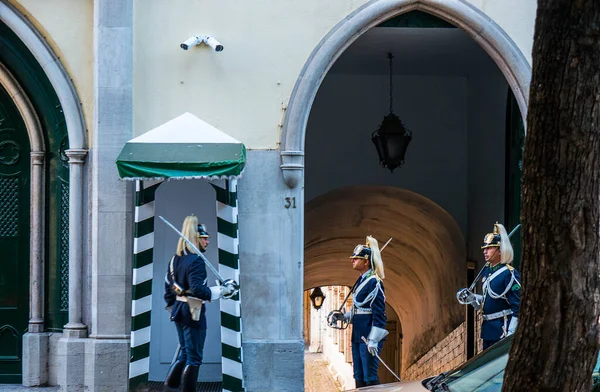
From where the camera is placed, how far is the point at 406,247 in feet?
64.8

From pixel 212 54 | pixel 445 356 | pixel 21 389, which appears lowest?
pixel 445 356

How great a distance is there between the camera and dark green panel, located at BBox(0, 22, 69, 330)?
37.9 feet

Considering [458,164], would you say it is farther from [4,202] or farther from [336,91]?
[4,202]

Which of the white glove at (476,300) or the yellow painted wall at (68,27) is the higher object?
the yellow painted wall at (68,27)

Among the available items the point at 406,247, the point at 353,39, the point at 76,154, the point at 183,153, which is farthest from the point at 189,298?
the point at 406,247

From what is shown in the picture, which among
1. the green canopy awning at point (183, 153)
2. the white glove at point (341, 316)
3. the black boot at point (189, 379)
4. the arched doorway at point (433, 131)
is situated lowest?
the black boot at point (189, 379)

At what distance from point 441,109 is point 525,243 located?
37.2 ft

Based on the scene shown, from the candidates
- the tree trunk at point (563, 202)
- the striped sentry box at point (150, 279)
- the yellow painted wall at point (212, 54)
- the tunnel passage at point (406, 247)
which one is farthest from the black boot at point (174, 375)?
the tunnel passage at point (406, 247)

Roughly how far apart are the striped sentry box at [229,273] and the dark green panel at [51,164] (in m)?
2.00

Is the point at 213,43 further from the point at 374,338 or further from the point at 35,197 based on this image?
the point at 374,338

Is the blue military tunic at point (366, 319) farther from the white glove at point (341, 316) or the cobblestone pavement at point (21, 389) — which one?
the cobblestone pavement at point (21, 389)

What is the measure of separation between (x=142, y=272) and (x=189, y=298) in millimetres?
805

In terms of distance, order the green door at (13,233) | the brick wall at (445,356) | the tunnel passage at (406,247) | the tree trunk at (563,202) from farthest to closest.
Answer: the tunnel passage at (406,247) → the brick wall at (445,356) → the green door at (13,233) → the tree trunk at (563,202)

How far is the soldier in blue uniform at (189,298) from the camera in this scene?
31.8 feet
